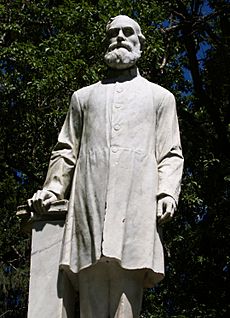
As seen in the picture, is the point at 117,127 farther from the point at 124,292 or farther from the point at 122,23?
the point at 124,292

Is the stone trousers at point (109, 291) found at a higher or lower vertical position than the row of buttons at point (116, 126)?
lower

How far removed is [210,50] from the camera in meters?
17.4

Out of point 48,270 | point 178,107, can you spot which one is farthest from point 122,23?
point 178,107

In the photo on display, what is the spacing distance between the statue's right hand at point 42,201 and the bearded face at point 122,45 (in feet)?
3.92

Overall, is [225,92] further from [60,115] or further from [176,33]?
[60,115]

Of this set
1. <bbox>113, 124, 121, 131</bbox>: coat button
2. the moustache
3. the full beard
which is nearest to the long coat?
<bbox>113, 124, 121, 131</bbox>: coat button

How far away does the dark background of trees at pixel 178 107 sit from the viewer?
1439 cm

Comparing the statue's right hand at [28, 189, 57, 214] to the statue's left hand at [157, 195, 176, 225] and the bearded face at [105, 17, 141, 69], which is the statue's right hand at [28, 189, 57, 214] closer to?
the statue's left hand at [157, 195, 176, 225]

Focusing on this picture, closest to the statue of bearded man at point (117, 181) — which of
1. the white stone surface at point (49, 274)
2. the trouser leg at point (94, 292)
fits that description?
the trouser leg at point (94, 292)

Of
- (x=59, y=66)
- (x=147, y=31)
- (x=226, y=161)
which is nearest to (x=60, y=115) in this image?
(x=59, y=66)

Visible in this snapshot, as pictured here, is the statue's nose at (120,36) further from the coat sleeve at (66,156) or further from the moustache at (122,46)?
the coat sleeve at (66,156)

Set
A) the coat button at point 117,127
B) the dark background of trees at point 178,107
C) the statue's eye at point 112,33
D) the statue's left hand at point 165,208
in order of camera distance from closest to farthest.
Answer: the statue's left hand at point 165,208, the coat button at point 117,127, the statue's eye at point 112,33, the dark background of trees at point 178,107

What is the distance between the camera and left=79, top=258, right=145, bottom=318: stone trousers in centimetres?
584

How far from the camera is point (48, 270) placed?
614 cm
